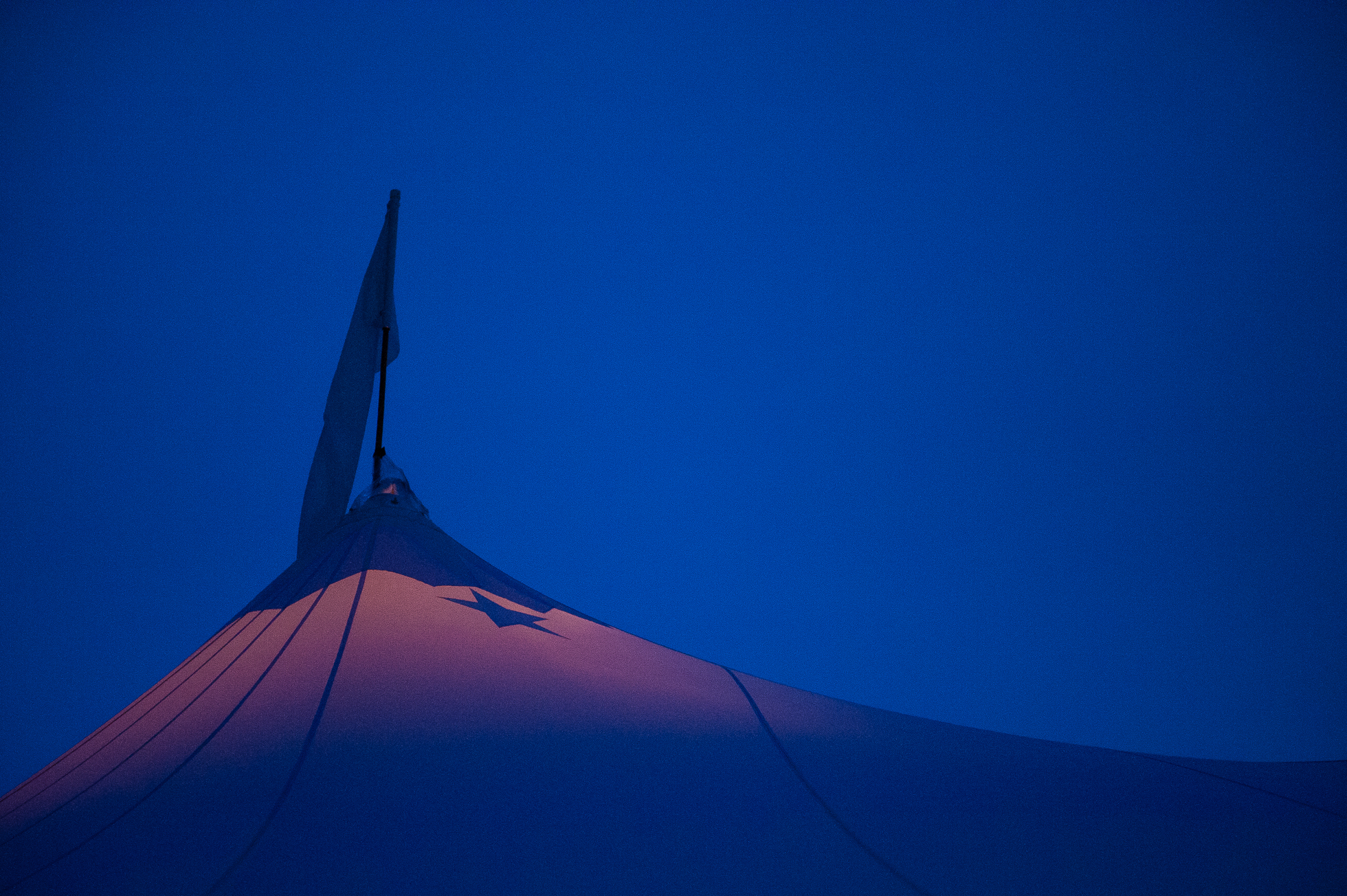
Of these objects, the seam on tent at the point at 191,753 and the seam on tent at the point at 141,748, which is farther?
the seam on tent at the point at 141,748

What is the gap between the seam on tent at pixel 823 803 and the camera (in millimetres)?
924

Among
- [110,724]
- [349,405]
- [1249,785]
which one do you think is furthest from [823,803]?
[349,405]

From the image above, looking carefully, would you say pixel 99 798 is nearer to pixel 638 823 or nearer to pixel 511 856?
pixel 511 856

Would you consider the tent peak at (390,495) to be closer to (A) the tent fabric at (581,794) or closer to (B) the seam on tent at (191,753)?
(B) the seam on tent at (191,753)

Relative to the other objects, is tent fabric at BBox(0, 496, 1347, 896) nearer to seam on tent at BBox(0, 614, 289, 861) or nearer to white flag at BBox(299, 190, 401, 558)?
seam on tent at BBox(0, 614, 289, 861)

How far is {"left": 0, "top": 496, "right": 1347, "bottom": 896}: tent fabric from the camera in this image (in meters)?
0.90

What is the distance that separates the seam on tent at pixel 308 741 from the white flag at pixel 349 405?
0.89 metres

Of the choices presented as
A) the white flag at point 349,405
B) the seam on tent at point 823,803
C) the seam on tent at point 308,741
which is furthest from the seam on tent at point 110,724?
the seam on tent at point 823,803

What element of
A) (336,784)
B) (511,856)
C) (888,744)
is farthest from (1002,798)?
(336,784)

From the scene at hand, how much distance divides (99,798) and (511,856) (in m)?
0.69

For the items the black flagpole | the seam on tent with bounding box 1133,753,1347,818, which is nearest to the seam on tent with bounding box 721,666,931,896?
the seam on tent with bounding box 1133,753,1347,818

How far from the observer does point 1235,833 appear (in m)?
0.98

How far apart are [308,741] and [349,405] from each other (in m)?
1.67

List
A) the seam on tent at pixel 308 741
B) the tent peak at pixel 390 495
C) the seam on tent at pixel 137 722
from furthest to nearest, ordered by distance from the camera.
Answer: the tent peak at pixel 390 495
the seam on tent at pixel 137 722
the seam on tent at pixel 308 741
